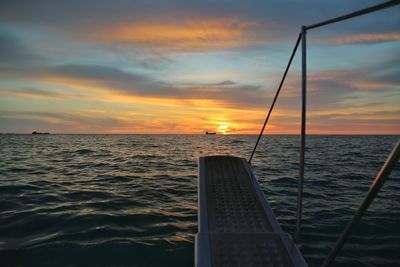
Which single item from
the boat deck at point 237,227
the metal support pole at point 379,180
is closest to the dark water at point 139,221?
the boat deck at point 237,227

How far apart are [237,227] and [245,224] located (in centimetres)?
17

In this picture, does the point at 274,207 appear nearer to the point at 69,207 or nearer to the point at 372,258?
the point at 372,258

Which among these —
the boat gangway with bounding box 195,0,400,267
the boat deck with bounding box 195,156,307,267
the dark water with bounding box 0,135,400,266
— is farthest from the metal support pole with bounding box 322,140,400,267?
the dark water with bounding box 0,135,400,266

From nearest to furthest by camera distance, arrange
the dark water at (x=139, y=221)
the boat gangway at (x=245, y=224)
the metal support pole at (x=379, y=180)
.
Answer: the metal support pole at (x=379, y=180) < the boat gangway at (x=245, y=224) < the dark water at (x=139, y=221)

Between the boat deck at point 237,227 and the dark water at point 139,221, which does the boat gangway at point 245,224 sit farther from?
the dark water at point 139,221

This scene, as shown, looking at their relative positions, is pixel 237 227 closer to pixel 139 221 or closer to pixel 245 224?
pixel 245 224

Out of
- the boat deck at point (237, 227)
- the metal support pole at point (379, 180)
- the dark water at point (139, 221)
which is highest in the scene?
the metal support pole at point (379, 180)

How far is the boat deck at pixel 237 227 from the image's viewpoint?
3324 millimetres

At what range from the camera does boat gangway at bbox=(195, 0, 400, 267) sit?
10.7 feet

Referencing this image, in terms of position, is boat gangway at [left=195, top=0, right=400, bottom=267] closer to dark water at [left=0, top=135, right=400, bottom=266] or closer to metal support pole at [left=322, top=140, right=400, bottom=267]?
metal support pole at [left=322, top=140, right=400, bottom=267]

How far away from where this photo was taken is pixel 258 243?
362 cm

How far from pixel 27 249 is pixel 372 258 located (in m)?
6.22

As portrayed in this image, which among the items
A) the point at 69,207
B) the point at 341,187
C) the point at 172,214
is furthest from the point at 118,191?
the point at 341,187

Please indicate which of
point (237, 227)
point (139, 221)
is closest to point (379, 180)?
point (237, 227)
